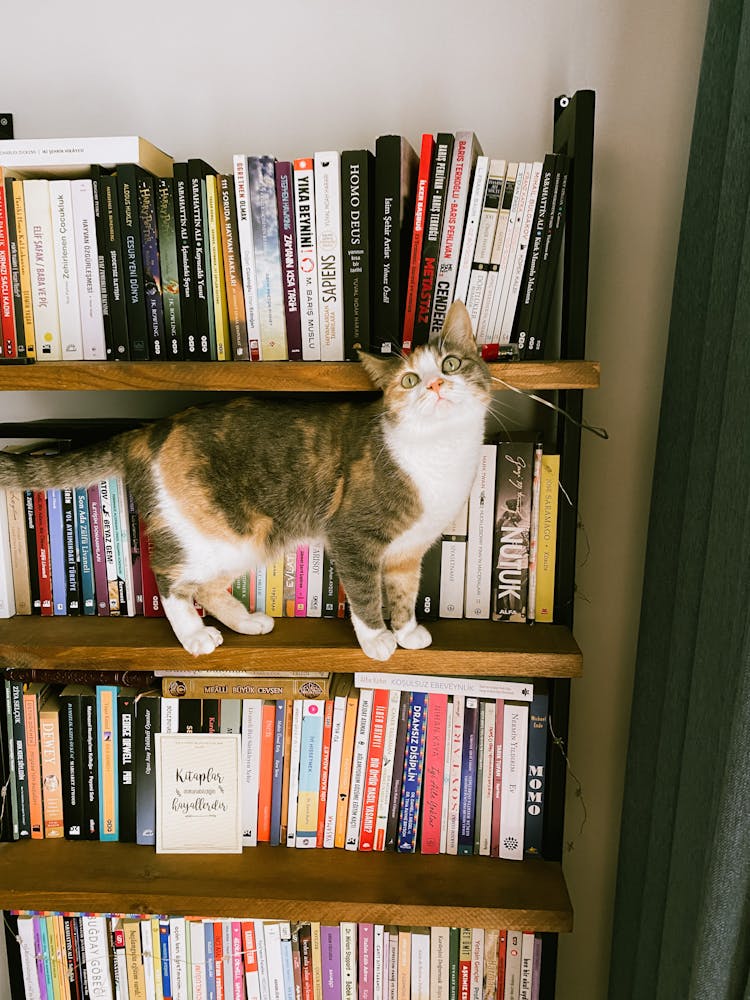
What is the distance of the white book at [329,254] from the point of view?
3.03ft

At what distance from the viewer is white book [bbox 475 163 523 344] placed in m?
0.92

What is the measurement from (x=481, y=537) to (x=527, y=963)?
64 cm

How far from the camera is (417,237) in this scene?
937 mm

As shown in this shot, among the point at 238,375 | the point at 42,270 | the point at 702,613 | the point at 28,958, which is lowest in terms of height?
the point at 28,958

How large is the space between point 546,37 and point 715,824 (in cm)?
104

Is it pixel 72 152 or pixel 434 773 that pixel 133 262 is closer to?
pixel 72 152

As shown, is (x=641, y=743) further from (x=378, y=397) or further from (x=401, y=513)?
(x=378, y=397)

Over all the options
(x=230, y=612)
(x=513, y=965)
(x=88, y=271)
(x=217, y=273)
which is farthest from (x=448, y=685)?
(x=88, y=271)

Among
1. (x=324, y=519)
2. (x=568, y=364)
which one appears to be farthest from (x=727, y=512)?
(x=324, y=519)

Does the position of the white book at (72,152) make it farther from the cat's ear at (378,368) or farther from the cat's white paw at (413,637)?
the cat's white paw at (413,637)

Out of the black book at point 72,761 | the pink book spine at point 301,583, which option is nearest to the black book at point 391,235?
the pink book spine at point 301,583

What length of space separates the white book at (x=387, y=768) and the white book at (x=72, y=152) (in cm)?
80

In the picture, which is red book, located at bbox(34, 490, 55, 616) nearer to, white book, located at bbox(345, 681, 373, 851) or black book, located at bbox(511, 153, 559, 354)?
white book, located at bbox(345, 681, 373, 851)

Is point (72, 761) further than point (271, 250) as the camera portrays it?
Yes
